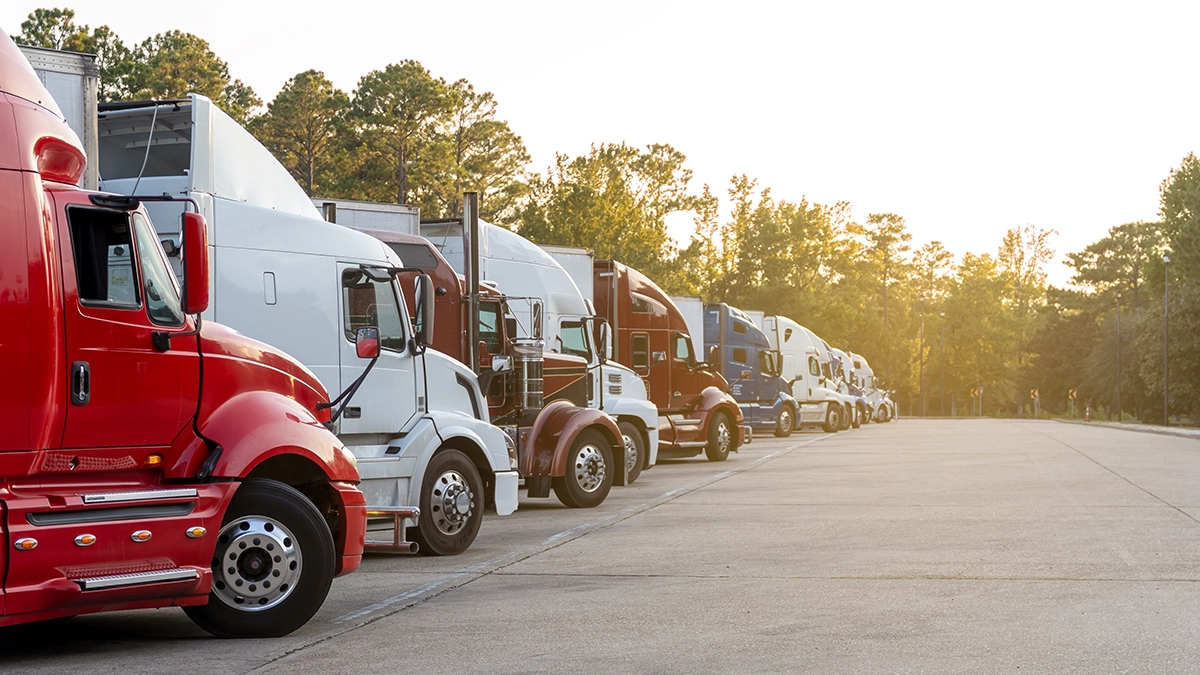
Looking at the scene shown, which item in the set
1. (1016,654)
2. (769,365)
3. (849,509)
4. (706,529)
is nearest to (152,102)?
(706,529)

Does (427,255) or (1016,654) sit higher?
(427,255)

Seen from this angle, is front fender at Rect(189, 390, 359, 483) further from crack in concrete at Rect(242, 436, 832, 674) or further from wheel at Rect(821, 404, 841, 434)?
wheel at Rect(821, 404, 841, 434)

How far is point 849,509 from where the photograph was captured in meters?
16.2

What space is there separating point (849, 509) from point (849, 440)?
23.4 metres

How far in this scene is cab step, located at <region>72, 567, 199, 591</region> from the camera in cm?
698

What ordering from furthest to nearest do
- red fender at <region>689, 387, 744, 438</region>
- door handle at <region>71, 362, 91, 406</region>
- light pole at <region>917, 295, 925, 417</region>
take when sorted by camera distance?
light pole at <region>917, 295, 925, 417</region> < red fender at <region>689, 387, 744, 438</region> < door handle at <region>71, 362, 91, 406</region>

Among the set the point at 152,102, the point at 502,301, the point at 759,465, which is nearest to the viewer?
the point at 152,102

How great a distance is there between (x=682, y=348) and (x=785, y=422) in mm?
14914

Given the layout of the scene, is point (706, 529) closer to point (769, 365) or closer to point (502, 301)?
point (502, 301)

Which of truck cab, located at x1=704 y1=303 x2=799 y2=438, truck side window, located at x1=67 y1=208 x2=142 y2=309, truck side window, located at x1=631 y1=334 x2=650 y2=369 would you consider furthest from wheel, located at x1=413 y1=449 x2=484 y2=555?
truck cab, located at x1=704 y1=303 x2=799 y2=438

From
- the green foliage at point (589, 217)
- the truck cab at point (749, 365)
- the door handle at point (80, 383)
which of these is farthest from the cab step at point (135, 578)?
the green foliage at point (589, 217)

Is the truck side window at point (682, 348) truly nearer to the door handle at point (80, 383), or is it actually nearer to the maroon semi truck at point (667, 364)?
the maroon semi truck at point (667, 364)

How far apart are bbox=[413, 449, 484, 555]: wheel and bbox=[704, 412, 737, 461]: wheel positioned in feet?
48.9

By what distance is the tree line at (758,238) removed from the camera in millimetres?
57156
